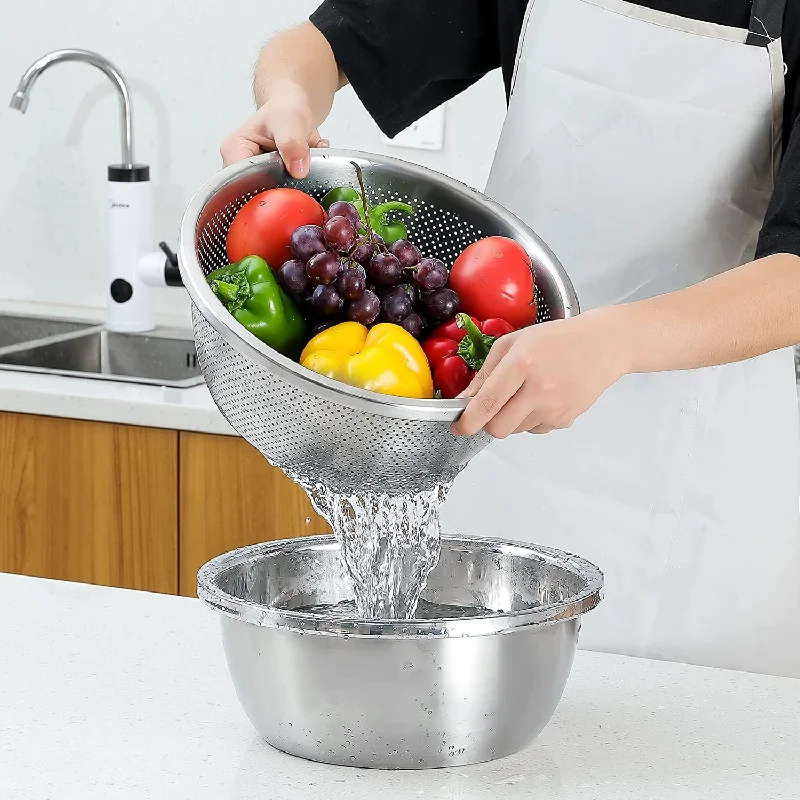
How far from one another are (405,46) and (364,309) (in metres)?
0.55

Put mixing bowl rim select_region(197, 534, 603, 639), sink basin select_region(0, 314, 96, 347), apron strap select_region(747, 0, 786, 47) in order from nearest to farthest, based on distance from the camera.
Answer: mixing bowl rim select_region(197, 534, 603, 639) < apron strap select_region(747, 0, 786, 47) < sink basin select_region(0, 314, 96, 347)

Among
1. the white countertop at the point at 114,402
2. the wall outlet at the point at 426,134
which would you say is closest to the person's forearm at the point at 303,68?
the white countertop at the point at 114,402

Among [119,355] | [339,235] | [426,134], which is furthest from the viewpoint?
[119,355]

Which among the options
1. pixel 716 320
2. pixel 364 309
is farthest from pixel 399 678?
pixel 716 320

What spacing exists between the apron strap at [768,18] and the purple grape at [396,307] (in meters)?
0.52

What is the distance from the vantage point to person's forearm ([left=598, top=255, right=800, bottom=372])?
0.95m

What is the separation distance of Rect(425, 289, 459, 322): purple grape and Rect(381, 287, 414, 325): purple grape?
0.02m

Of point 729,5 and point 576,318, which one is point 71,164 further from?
point 576,318

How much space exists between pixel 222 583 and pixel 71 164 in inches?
66.6

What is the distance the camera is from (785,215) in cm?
110

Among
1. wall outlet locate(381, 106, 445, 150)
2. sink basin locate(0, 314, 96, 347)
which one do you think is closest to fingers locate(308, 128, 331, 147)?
wall outlet locate(381, 106, 445, 150)

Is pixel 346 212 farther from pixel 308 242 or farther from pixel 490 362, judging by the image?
pixel 490 362

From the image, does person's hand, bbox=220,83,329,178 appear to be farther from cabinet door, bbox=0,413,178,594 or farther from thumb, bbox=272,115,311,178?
cabinet door, bbox=0,413,178,594

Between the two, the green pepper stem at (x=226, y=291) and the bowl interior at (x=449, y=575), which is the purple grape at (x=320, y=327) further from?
the bowl interior at (x=449, y=575)
